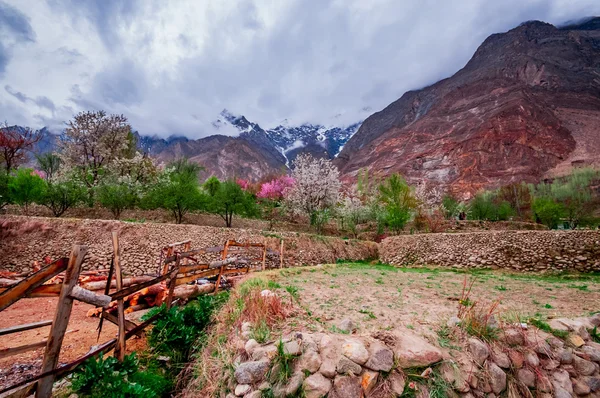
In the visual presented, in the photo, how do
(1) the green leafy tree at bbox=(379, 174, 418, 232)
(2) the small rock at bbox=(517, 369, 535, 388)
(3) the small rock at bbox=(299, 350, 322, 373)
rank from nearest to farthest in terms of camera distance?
1. (3) the small rock at bbox=(299, 350, 322, 373)
2. (2) the small rock at bbox=(517, 369, 535, 388)
3. (1) the green leafy tree at bbox=(379, 174, 418, 232)

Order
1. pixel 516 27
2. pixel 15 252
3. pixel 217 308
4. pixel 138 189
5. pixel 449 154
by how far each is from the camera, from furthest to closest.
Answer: pixel 516 27 → pixel 449 154 → pixel 138 189 → pixel 15 252 → pixel 217 308

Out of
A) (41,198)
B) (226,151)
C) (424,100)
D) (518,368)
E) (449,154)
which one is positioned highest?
(424,100)

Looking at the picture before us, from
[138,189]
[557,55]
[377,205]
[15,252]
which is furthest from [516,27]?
[15,252]

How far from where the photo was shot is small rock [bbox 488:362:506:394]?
3744 mm

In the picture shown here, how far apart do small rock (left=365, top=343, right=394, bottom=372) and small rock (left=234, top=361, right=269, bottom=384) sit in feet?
4.57

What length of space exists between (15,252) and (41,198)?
7920 mm

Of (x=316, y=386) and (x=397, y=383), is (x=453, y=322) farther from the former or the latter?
(x=316, y=386)

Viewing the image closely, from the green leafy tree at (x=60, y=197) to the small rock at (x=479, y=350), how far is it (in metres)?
25.7

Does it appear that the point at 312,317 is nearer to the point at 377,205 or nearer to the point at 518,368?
the point at 518,368

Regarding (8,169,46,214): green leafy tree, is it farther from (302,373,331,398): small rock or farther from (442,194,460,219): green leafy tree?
(442,194,460,219): green leafy tree

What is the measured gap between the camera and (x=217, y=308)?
6.50 m

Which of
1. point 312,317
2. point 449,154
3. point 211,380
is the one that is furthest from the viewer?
point 449,154

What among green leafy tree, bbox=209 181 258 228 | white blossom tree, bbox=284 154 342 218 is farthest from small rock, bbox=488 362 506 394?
white blossom tree, bbox=284 154 342 218

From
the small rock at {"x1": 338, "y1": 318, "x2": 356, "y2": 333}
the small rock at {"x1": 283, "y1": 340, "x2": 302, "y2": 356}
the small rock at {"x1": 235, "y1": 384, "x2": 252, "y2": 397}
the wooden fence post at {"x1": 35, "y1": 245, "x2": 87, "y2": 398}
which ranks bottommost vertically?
the small rock at {"x1": 235, "y1": 384, "x2": 252, "y2": 397}
